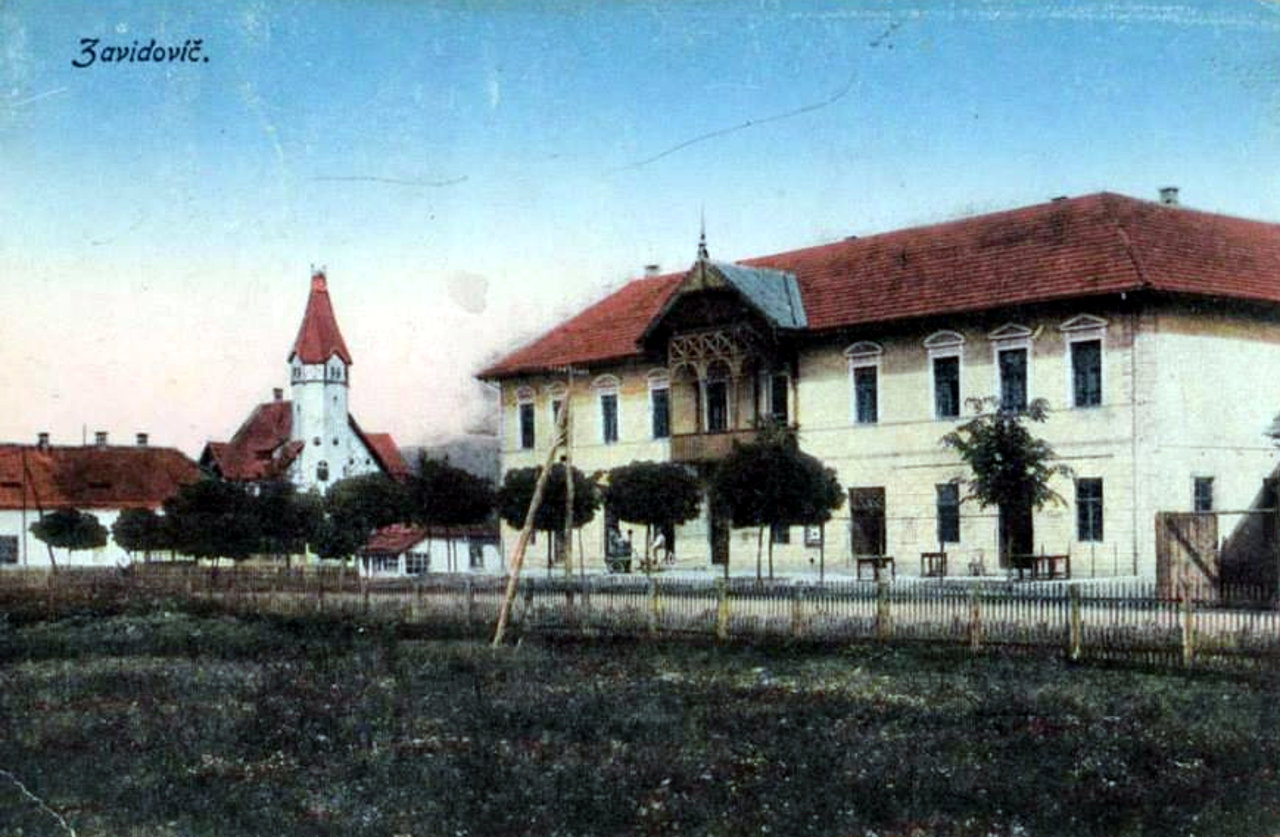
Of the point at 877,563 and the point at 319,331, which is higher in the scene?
the point at 319,331

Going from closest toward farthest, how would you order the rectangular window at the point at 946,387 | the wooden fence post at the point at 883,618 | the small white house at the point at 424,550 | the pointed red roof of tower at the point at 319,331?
the pointed red roof of tower at the point at 319,331 → the wooden fence post at the point at 883,618 → the rectangular window at the point at 946,387 → the small white house at the point at 424,550

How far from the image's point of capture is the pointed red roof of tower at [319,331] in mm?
17859

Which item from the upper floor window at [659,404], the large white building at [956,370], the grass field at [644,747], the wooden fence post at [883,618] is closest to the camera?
the grass field at [644,747]

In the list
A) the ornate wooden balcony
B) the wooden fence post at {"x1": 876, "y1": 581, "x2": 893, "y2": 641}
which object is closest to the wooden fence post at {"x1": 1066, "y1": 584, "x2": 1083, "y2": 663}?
the wooden fence post at {"x1": 876, "y1": 581, "x2": 893, "y2": 641}

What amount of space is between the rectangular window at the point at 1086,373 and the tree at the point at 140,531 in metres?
20.0

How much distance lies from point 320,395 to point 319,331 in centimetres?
1316

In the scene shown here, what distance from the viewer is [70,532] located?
107ft

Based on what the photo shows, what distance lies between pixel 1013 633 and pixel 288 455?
34.9 m

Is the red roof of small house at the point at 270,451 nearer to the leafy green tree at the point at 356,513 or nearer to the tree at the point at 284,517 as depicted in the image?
the leafy green tree at the point at 356,513

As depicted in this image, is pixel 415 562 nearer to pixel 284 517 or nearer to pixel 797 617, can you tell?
pixel 284 517

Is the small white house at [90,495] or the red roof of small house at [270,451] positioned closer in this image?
the small white house at [90,495]

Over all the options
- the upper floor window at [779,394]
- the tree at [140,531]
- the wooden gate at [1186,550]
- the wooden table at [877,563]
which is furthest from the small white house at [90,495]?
the wooden gate at [1186,550]

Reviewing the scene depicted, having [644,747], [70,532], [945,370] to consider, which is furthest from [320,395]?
[644,747]

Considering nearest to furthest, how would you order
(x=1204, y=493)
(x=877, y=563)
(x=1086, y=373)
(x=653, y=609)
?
(x=653, y=609) → (x=1204, y=493) → (x=1086, y=373) → (x=877, y=563)
